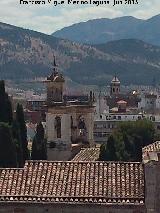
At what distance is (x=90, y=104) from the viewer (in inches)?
2667

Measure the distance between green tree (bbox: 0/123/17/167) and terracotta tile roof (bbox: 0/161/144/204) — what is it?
18.8 m

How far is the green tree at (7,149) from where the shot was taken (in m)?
43.9

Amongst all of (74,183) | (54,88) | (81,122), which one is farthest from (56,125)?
(74,183)

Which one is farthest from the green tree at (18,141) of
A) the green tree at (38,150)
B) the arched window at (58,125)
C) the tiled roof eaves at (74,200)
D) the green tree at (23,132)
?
the tiled roof eaves at (74,200)

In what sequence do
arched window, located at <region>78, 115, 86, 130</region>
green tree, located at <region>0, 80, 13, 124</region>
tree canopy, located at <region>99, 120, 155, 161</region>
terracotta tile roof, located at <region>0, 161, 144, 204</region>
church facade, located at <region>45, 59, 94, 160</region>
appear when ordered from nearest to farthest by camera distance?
1. terracotta tile roof, located at <region>0, 161, 144, 204</region>
2. tree canopy, located at <region>99, 120, 155, 161</region>
3. green tree, located at <region>0, 80, 13, 124</region>
4. church facade, located at <region>45, 59, 94, 160</region>
5. arched window, located at <region>78, 115, 86, 130</region>

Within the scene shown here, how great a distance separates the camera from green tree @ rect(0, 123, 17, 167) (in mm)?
43944

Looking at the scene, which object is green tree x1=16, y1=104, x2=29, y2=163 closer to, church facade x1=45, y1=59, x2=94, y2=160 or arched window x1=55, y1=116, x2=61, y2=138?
church facade x1=45, y1=59, x2=94, y2=160

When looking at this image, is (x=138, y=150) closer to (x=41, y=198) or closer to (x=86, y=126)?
(x=86, y=126)

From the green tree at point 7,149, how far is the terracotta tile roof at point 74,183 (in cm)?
1884

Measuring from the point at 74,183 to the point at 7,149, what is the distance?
68.0 ft

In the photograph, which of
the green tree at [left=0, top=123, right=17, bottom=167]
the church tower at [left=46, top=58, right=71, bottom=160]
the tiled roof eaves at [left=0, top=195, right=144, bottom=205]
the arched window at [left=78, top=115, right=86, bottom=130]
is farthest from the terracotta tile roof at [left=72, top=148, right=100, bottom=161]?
the tiled roof eaves at [left=0, top=195, right=144, bottom=205]

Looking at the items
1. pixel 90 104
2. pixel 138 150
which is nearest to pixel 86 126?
pixel 90 104

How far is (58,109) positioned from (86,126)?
418 cm

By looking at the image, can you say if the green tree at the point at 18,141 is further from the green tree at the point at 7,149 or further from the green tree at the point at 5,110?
the green tree at the point at 7,149
